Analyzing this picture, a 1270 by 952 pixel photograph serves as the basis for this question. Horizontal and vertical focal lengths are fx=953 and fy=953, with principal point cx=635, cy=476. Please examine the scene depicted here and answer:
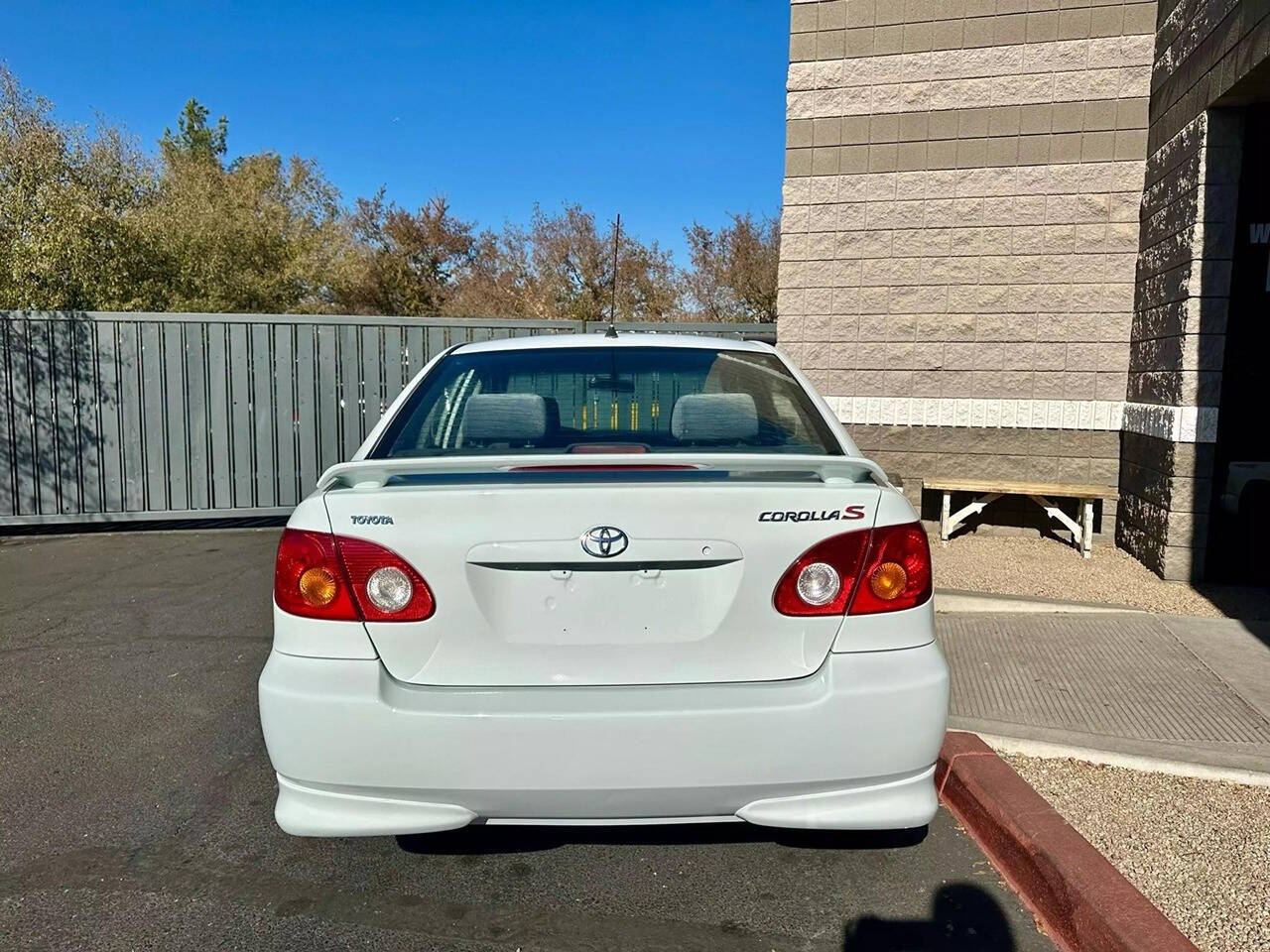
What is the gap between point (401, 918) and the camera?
277 cm

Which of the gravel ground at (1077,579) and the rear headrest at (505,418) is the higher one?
the rear headrest at (505,418)

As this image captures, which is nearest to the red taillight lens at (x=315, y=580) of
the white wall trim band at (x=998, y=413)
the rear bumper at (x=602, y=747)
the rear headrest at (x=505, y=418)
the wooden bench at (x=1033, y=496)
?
the rear bumper at (x=602, y=747)

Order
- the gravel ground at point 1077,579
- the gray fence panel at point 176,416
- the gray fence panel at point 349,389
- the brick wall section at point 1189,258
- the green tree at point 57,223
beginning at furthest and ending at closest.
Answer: the green tree at point 57,223 → the gray fence panel at point 349,389 → the gray fence panel at point 176,416 → the brick wall section at point 1189,258 → the gravel ground at point 1077,579

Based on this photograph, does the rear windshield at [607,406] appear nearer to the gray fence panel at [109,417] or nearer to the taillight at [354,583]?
the taillight at [354,583]

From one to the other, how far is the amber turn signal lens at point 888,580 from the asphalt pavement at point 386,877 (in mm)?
997

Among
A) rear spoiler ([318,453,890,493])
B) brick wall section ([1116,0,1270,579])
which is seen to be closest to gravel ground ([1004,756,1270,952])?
rear spoiler ([318,453,890,493])

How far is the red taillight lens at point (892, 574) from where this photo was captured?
98.6 inches

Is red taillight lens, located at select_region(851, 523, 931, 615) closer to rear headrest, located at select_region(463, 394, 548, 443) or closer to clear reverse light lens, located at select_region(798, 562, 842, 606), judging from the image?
clear reverse light lens, located at select_region(798, 562, 842, 606)

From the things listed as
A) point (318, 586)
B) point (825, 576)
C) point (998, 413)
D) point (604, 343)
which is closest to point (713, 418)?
point (604, 343)

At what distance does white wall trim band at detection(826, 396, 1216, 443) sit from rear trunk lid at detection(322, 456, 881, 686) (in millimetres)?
5588

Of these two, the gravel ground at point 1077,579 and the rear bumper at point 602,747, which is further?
the gravel ground at point 1077,579

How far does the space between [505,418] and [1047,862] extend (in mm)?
2225

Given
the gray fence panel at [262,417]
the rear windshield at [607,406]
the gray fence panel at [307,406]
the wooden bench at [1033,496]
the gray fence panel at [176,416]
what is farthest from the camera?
the gray fence panel at [307,406]

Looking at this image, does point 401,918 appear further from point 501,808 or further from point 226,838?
point 226,838
